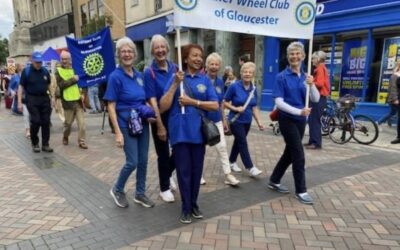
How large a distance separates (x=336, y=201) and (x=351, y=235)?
0.88 meters

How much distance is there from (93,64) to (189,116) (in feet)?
15.5

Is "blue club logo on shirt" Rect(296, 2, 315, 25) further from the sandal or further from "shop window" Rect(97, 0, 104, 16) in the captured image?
"shop window" Rect(97, 0, 104, 16)

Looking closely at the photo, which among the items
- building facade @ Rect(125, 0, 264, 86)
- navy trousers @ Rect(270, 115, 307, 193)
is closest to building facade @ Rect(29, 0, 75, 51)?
building facade @ Rect(125, 0, 264, 86)

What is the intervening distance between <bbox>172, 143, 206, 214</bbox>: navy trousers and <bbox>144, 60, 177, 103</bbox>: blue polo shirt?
2.09 ft

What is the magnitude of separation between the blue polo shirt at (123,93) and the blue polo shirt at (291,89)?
1.57m

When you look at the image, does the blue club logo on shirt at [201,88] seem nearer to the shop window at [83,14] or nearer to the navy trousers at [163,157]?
the navy trousers at [163,157]

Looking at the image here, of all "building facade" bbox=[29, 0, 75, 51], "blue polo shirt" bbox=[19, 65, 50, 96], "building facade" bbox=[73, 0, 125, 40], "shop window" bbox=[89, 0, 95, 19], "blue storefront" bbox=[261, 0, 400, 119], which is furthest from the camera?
"building facade" bbox=[29, 0, 75, 51]

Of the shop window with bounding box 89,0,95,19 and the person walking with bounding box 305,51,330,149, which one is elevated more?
the shop window with bounding box 89,0,95,19

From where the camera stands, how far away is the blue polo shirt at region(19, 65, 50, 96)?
6.79 meters

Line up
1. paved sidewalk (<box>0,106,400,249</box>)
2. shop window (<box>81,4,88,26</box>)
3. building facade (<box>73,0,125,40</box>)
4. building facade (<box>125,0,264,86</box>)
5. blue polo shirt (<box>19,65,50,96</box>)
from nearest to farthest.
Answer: paved sidewalk (<box>0,106,400,249</box>) < blue polo shirt (<box>19,65,50,96</box>) < building facade (<box>125,0,264,86</box>) < building facade (<box>73,0,125,40</box>) < shop window (<box>81,4,88,26</box>)

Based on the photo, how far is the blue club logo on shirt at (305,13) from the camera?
435 cm

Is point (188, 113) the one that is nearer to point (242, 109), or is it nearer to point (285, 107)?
point (285, 107)

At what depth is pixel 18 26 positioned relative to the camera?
138ft

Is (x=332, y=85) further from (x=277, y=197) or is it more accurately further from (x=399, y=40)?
(x=277, y=197)
